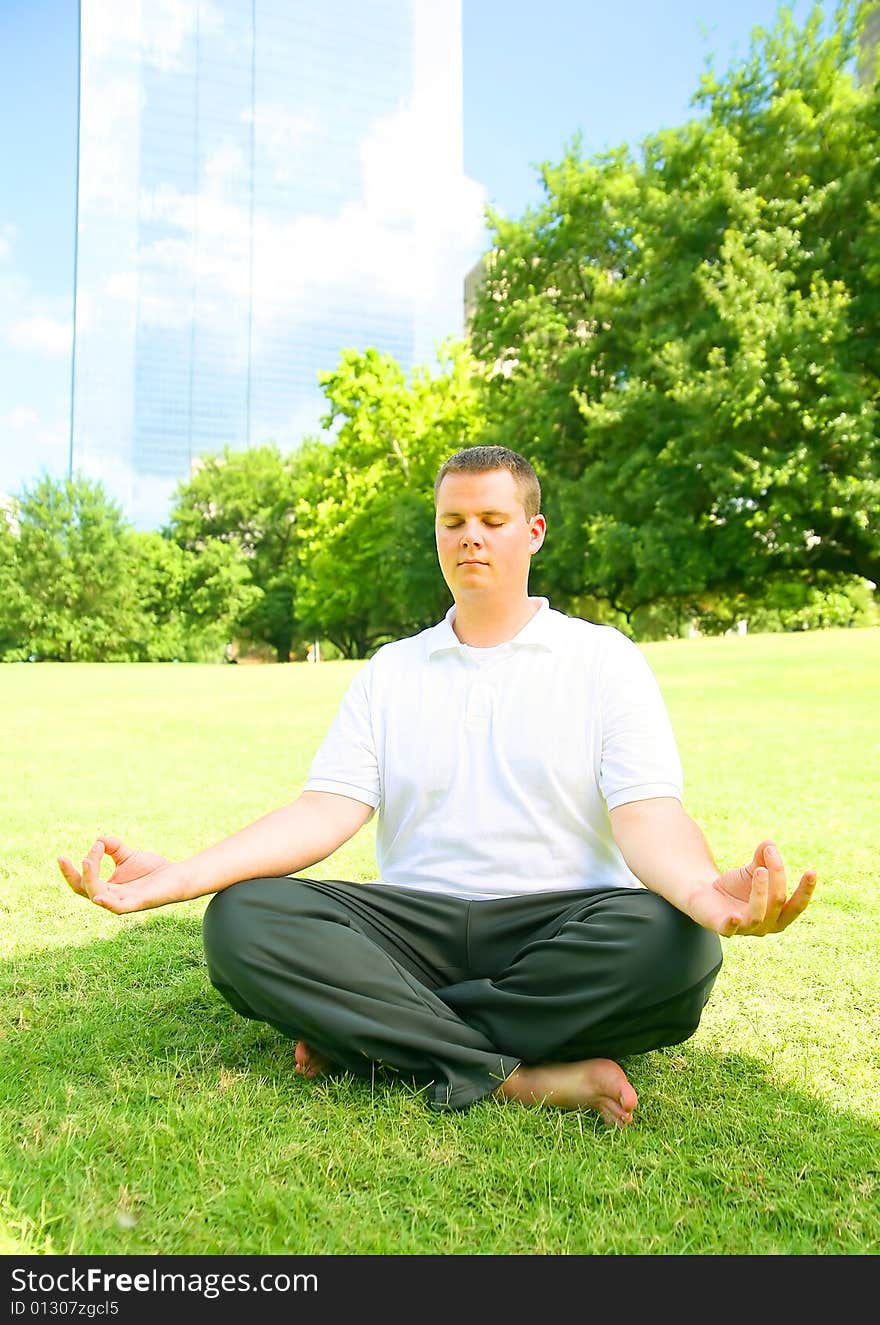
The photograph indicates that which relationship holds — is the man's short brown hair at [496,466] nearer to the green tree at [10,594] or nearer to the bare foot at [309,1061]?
the bare foot at [309,1061]

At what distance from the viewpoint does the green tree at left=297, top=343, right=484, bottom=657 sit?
2955cm

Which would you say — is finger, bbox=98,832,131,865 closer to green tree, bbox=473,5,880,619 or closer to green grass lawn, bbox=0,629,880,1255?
green grass lawn, bbox=0,629,880,1255

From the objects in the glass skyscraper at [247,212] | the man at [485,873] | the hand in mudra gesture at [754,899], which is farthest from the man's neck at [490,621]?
the glass skyscraper at [247,212]

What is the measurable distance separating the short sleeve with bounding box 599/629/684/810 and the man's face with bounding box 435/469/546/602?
0.32 metres

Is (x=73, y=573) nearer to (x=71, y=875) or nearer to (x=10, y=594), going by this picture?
(x=10, y=594)

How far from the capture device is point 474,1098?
2.21 meters

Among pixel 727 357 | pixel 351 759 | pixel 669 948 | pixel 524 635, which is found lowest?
pixel 669 948

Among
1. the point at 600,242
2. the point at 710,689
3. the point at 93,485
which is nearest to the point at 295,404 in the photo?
the point at 93,485

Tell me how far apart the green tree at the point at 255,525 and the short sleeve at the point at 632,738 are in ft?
126

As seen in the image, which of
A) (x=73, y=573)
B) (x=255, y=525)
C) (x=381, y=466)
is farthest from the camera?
(x=255, y=525)

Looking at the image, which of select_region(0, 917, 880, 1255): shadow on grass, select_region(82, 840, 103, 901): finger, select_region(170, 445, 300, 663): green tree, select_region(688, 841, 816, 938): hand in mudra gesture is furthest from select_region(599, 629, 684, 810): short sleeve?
select_region(170, 445, 300, 663): green tree

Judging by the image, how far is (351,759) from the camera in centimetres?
260

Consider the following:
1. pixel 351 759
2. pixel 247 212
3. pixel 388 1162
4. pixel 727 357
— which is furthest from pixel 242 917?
pixel 247 212

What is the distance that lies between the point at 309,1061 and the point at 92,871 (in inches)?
27.3
